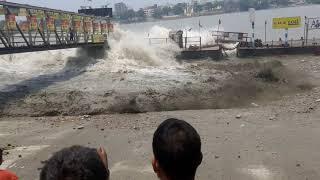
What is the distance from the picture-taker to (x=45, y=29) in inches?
Answer: 1079

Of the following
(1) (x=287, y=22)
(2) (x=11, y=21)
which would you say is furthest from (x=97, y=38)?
(1) (x=287, y=22)

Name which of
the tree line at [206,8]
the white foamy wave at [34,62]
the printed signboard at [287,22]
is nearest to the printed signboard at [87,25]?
the white foamy wave at [34,62]

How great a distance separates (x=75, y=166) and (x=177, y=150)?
0.74 meters

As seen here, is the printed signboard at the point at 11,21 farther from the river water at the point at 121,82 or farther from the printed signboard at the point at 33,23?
the river water at the point at 121,82

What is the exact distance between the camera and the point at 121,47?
113 ft

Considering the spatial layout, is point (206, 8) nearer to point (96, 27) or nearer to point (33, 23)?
point (96, 27)

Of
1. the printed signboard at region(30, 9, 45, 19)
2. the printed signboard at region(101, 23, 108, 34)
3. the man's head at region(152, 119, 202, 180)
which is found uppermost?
the printed signboard at region(30, 9, 45, 19)

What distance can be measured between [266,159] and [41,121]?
8.44 metres

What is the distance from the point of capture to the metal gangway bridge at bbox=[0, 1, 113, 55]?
22.6 m

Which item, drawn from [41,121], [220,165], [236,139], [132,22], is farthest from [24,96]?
[132,22]

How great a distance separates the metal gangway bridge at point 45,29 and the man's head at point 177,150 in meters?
20.0

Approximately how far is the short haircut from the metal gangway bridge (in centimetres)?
2037

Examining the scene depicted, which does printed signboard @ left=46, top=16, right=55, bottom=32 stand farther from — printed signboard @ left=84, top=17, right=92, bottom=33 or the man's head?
the man's head

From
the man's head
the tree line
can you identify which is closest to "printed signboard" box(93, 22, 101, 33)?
the man's head
